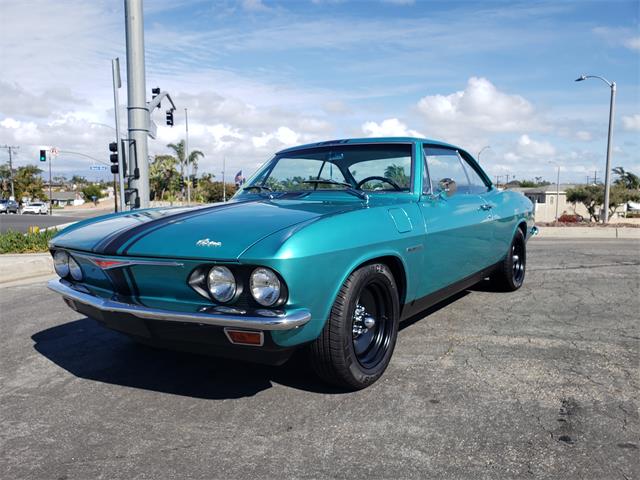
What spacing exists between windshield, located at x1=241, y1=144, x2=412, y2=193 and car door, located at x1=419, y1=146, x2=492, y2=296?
8.3 inches

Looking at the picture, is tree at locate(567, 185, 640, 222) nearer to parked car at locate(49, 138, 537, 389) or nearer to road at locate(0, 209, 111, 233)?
road at locate(0, 209, 111, 233)

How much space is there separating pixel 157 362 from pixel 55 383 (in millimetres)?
634

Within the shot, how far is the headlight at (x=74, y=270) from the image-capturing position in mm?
3264

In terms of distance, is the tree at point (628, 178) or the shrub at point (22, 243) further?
the tree at point (628, 178)

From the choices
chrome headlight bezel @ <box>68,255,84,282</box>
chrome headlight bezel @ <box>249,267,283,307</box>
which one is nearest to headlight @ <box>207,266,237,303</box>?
chrome headlight bezel @ <box>249,267,283,307</box>

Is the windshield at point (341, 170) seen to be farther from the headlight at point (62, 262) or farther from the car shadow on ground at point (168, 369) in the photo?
the headlight at point (62, 262)

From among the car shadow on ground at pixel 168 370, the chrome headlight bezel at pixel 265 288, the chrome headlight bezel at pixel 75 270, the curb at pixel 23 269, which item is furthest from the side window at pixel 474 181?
the curb at pixel 23 269

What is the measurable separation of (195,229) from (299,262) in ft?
2.18

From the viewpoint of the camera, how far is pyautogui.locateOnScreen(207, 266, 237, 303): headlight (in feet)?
8.43

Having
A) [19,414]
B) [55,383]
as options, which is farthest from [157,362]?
[19,414]

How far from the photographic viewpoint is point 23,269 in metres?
7.73

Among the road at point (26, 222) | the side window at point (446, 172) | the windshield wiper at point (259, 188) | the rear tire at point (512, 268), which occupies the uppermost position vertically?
the side window at point (446, 172)

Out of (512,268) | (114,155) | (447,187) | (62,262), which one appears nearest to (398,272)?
(447,187)

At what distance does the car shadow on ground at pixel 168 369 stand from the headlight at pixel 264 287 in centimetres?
54
